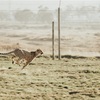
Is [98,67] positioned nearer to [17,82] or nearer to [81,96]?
[17,82]

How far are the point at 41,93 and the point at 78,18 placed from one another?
9949cm

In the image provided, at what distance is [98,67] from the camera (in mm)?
15195

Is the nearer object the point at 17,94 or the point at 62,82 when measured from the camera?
the point at 17,94

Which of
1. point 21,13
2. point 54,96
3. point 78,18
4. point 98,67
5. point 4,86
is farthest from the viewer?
point 78,18

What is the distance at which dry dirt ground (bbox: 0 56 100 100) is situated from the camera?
32.1 feet

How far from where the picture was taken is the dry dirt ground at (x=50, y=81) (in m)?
9.77

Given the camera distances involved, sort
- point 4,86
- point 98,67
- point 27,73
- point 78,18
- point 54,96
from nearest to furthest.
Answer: point 54,96 → point 4,86 → point 27,73 → point 98,67 → point 78,18

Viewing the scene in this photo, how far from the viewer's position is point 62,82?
11.6 meters

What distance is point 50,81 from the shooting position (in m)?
11.8

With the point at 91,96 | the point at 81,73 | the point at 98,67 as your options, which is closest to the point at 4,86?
the point at 91,96

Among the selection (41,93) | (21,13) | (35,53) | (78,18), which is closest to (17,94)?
(41,93)

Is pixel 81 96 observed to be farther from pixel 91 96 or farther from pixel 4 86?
pixel 4 86

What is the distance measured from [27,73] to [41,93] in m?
3.41

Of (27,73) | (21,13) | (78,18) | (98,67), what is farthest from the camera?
(78,18)
